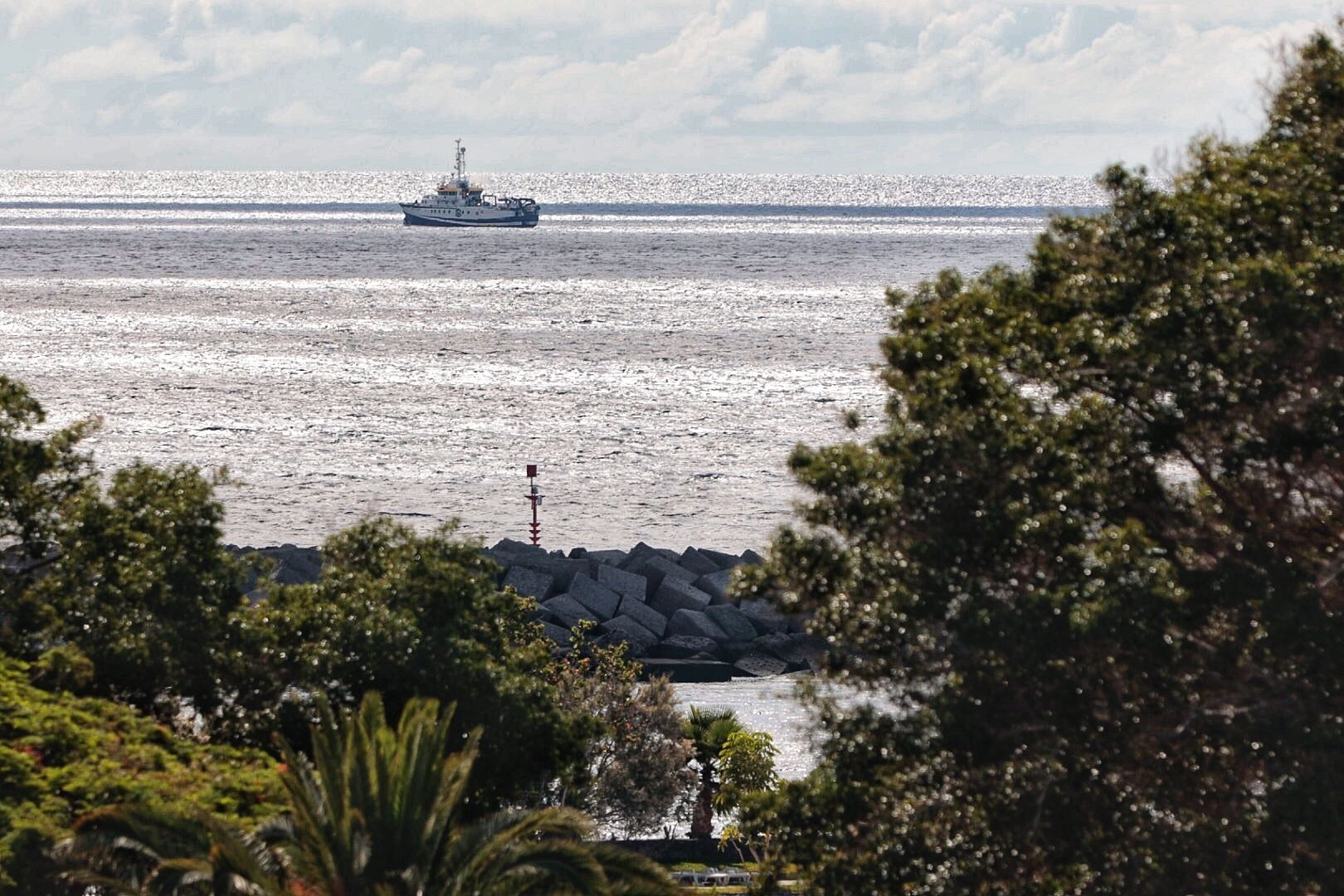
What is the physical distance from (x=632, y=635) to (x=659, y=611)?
256 cm

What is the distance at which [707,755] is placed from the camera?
21469 mm

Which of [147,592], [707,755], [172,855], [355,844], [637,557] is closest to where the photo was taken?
[355,844]

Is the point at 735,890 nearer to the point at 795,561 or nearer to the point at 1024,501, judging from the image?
the point at 795,561

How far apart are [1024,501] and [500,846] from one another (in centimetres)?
437

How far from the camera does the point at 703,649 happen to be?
3388cm

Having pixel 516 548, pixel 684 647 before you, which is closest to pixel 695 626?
pixel 684 647

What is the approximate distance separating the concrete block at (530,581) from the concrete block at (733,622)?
144 inches

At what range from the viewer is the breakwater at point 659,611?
33.4m

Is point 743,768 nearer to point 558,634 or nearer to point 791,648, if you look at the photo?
point 558,634

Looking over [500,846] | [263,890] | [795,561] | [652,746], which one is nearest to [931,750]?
[795,561]

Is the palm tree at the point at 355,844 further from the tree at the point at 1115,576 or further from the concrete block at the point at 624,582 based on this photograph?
the concrete block at the point at 624,582

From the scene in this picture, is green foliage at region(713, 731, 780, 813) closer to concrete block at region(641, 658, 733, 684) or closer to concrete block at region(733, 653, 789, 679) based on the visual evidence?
concrete block at region(641, 658, 733, 684)

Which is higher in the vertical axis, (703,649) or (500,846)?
(500,846)

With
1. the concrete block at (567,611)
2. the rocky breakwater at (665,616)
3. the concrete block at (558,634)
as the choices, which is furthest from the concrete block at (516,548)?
the concrete block at (558,634)
